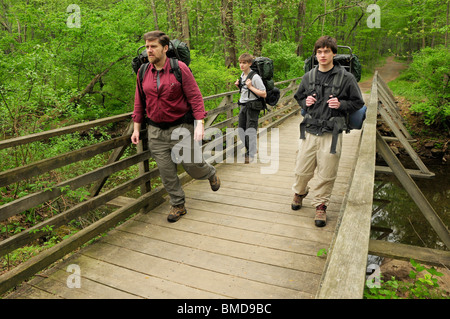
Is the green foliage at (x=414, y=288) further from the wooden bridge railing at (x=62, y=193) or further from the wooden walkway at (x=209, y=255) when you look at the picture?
the wooden bridge railing at (x=62, y=193)

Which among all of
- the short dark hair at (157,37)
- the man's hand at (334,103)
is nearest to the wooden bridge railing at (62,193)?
the short dark hair at (157,37)

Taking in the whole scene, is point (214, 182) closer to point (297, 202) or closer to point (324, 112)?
point (297, 202)

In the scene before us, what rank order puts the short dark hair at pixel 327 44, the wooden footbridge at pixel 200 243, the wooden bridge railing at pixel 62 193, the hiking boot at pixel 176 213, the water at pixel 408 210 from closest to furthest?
the wooden footbridge at pixel 200 243 < the wooden bridge railing at pixel 62 193 < the short dark hair at pixel 327 44 < the hiking boot at pixel 176 213 < the water at pixel 408 210

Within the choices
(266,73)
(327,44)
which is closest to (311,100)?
(327,44)

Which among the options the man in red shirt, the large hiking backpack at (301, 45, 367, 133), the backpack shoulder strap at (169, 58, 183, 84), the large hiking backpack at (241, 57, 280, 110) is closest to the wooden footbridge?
the large hiking backpack at (301, 45, 367, 133)

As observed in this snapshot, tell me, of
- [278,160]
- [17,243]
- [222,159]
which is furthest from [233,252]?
[278,160]

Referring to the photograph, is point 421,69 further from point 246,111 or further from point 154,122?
point 154,122

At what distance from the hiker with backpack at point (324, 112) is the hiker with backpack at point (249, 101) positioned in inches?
85.1

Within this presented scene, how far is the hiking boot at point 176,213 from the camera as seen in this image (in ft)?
13.1

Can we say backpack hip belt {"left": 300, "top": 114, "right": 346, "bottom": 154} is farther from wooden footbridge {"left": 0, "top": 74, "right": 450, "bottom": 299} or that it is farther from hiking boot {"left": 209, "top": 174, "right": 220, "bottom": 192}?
hiking boot {"left": 209, "top": 174, "right": 220, "bottom": 192}

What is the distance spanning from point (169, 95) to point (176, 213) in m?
1.46

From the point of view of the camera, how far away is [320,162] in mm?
3619

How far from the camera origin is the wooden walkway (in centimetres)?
277

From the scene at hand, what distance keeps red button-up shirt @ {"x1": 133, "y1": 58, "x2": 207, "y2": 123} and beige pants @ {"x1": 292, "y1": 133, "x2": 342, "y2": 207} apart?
1.25m
